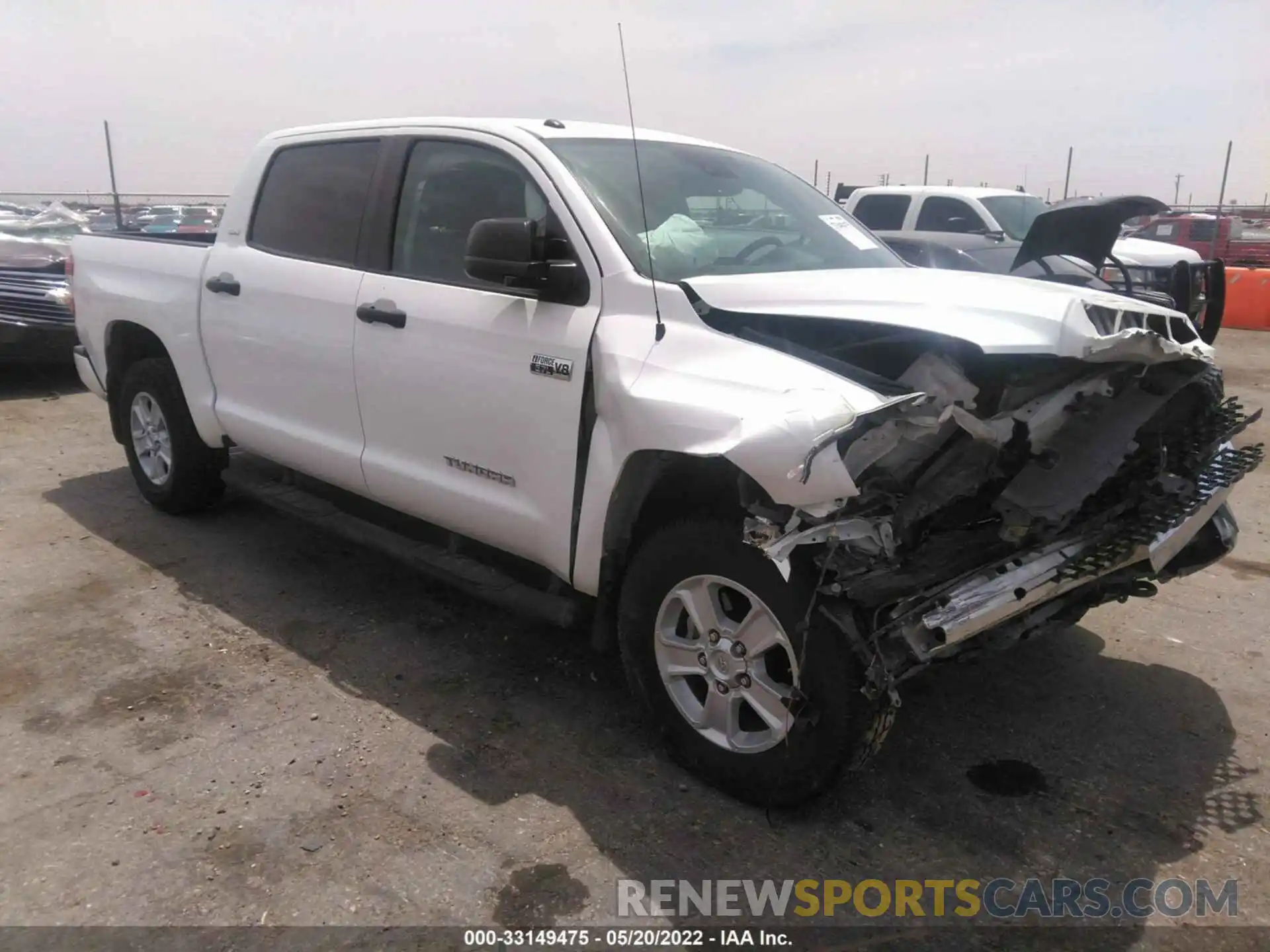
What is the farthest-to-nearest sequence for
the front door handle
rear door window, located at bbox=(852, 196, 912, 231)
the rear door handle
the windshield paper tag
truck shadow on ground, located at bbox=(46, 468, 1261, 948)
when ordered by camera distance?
A: rear door window, located at bbox=(852, 196, 912, 231)
the rear door handle
the windshield paper tag
the front door handle
truck shadow on ground, located at bbox=(46, 468, 1261, 948)

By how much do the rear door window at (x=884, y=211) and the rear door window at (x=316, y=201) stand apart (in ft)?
26.2

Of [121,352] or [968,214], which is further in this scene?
[968,214]

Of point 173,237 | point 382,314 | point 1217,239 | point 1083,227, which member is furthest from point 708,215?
point 1217,239

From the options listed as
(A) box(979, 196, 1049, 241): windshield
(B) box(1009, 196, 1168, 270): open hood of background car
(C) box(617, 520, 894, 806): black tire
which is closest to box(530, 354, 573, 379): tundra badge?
(C) box(617, 520, 894, 806): black tire

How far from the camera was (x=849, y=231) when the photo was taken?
400 centimetres

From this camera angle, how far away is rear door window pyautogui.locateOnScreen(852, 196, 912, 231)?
11.3 meters

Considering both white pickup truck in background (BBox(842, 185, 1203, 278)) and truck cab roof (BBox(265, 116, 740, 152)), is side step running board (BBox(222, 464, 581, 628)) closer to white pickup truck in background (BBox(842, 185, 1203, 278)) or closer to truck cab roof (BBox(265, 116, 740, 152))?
truck cab roof (BBox(265, 116, 740, 152))

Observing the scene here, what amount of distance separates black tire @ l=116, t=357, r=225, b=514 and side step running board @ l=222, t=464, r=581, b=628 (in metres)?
0.18

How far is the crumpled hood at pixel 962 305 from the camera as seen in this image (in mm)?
2445

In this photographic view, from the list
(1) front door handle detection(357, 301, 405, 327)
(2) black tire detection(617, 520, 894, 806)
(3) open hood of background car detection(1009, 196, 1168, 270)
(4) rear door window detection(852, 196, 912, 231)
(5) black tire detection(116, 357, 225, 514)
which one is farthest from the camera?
(4) rear door window detection(852, 196, 912, 231)

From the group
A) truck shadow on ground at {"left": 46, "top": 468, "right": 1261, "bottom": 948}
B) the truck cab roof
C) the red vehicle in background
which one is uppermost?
the truck cab roof

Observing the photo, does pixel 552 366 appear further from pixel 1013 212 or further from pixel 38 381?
pixel 1013 212

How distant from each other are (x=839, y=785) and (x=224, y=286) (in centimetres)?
353

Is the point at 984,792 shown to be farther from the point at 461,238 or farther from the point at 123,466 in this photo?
the point at 123,466
